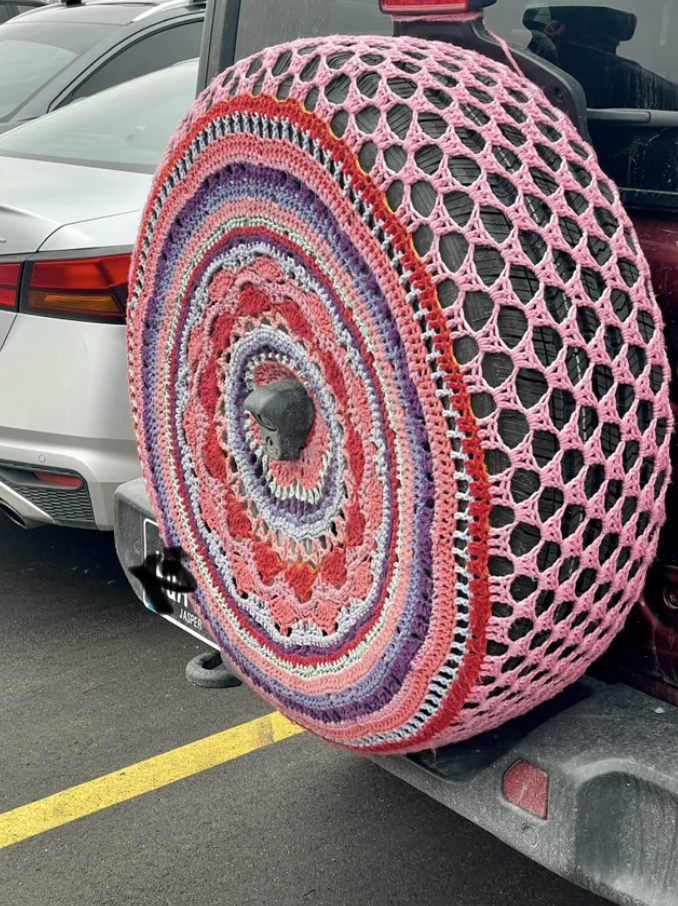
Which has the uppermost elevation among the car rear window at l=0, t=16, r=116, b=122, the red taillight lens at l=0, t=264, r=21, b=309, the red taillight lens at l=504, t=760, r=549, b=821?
the car rear window at l=0, t=16, r=116, b=122

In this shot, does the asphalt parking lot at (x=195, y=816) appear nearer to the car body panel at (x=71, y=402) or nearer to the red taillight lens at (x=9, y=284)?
the car body panel at (x=71, y=402)

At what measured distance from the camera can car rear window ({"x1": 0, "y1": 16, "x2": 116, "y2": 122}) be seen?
19.7 feet

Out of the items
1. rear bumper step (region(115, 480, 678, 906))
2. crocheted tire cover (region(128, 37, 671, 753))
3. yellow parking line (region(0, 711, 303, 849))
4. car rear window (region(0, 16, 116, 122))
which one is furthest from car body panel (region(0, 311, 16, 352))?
car rear window (region(0, 16, 116, 122))

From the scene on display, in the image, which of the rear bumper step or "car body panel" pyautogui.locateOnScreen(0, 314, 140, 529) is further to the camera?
"car body panel" pyautogui.locateOnScreen(0, 314, 140, 529)

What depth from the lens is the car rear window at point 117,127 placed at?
154 inches

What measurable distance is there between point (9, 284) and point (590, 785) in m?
2.40

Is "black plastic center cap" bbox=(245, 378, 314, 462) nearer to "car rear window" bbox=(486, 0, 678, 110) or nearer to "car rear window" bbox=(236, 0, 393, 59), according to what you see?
"car rear window" bbox=(486, 0, 678, 110)

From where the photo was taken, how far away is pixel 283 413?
1.80 meters

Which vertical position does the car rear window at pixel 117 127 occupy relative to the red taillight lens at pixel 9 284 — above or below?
above

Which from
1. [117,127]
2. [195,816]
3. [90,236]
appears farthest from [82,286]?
[195,816]

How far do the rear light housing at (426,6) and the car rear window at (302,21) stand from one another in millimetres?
540

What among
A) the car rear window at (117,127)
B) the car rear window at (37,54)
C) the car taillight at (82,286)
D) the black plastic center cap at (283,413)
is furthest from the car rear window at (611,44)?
the car rear window at (37,54)

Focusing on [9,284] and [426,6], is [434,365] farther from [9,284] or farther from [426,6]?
[9,284]

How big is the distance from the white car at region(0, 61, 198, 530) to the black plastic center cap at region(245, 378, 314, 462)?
151cm
